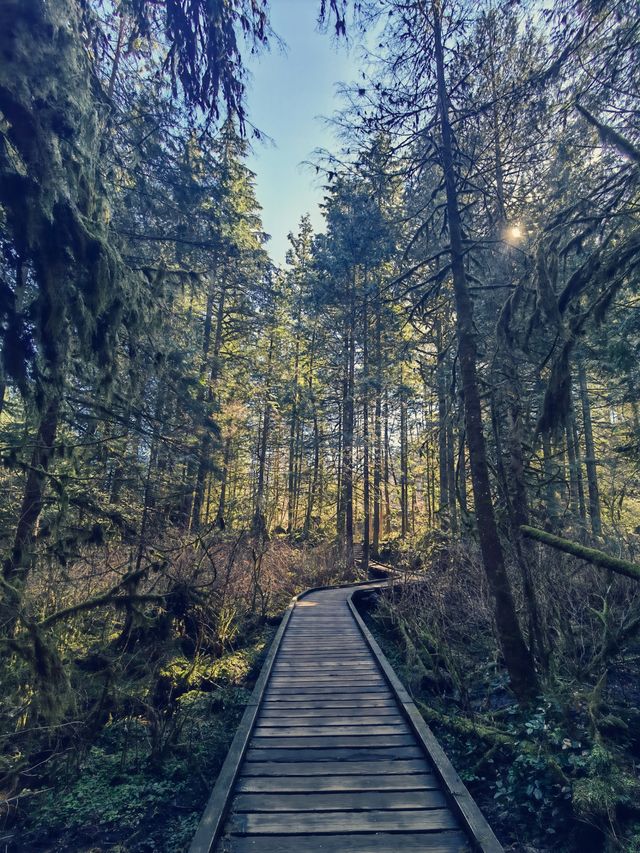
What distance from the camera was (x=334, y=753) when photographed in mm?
4469

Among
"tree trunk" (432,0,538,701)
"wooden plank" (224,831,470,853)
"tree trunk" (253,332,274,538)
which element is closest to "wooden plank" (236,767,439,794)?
"wooden plank" (224,831,470,853)

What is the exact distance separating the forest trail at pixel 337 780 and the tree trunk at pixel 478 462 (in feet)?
4.89

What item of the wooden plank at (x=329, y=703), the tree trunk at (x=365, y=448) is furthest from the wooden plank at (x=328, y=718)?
the tree trunk at (x=365, y=448)

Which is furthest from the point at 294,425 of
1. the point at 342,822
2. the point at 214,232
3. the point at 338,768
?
the point at 342,822

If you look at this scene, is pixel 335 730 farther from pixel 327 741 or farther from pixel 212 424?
pixel 212 424

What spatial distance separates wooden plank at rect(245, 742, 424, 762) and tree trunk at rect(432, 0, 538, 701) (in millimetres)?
1826

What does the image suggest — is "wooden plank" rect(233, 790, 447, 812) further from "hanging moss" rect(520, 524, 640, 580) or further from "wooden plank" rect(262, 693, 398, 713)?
"hanging moss" rect(520, 524, 640, 580)

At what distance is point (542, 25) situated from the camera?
5.50m

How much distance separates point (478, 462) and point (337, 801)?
4087 mm

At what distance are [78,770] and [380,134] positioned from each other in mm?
9965

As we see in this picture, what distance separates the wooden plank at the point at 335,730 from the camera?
4.85 meters

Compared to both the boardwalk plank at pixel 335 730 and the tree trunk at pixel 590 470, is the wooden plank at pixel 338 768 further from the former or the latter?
the tree trunk at pixel 590 470

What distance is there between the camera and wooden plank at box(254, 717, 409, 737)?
4848mm

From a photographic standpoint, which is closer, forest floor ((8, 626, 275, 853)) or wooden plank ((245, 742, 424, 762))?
forest floor ((8, 626, 275, 853))
